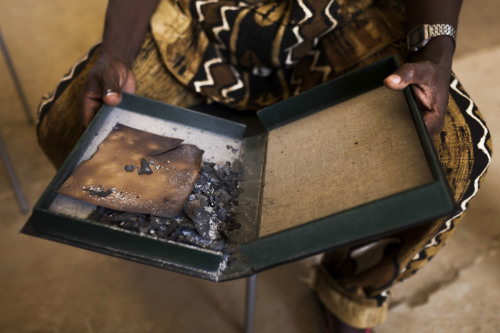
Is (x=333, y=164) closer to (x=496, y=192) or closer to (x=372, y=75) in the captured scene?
(x=372, y=75)

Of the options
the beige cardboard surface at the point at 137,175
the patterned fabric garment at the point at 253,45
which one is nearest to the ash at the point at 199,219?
the beige cardboard surface at the point at 137,175

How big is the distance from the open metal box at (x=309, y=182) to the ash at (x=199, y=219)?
Answer: 18 mm

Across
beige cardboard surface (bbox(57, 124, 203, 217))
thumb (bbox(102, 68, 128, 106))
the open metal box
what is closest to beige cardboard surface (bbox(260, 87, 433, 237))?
the open metal box

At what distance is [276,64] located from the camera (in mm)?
896

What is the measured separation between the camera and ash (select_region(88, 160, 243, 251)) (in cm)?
59

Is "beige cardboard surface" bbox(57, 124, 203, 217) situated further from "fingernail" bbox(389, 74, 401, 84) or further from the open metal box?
"fingernail" bbox(389, 74, 401, 84)

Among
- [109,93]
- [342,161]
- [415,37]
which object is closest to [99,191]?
[109,93]

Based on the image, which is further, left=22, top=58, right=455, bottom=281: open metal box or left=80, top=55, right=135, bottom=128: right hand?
left=80, top=55, right=135, bottom=128: right hand

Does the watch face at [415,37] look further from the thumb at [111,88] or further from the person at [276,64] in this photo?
the thumb at [111,88]

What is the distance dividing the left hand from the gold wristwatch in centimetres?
4

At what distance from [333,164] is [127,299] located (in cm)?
73

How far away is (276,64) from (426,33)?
0.28 m

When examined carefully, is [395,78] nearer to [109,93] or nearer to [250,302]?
[109,93]

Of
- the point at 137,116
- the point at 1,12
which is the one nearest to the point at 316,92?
the point at 137,116
